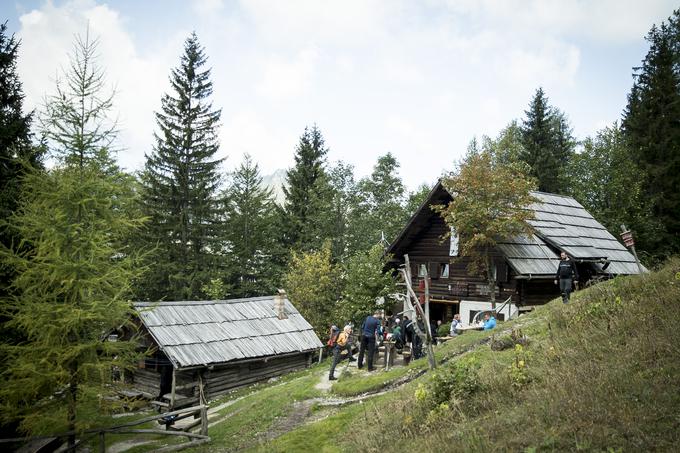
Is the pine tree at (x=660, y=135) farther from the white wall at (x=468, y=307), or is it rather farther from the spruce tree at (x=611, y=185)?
the white wall at (x=468, y=307)

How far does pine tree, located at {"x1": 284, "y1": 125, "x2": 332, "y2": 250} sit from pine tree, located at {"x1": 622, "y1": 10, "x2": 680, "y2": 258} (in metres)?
24.2

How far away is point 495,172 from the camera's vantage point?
21.1 metres

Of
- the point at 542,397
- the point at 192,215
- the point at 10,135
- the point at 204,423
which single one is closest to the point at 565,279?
the point at 542,397

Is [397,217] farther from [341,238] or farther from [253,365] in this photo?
[253,365]

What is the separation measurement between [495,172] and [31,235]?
1834 cm

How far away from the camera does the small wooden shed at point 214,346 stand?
19.4 m

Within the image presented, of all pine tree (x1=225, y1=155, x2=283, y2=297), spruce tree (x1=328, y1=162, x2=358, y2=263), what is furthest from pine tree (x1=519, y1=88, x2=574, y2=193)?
pine tree (x1=225, y1=155, x2=283, y2=297)

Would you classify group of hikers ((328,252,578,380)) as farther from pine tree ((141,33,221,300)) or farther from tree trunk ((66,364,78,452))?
pine tree ((141,33,221,300))

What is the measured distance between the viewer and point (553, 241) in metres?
23.5

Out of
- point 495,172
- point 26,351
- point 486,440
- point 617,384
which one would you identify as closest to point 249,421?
point 26,351

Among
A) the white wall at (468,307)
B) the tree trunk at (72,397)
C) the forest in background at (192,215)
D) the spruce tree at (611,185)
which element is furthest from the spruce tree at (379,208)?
the tree trunk at (72,397)

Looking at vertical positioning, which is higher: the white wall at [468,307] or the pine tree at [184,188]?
the pine tree at [184,188]

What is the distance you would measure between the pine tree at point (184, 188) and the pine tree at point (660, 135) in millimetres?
32660

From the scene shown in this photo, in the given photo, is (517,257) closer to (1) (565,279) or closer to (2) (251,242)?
(1) (565,279)
